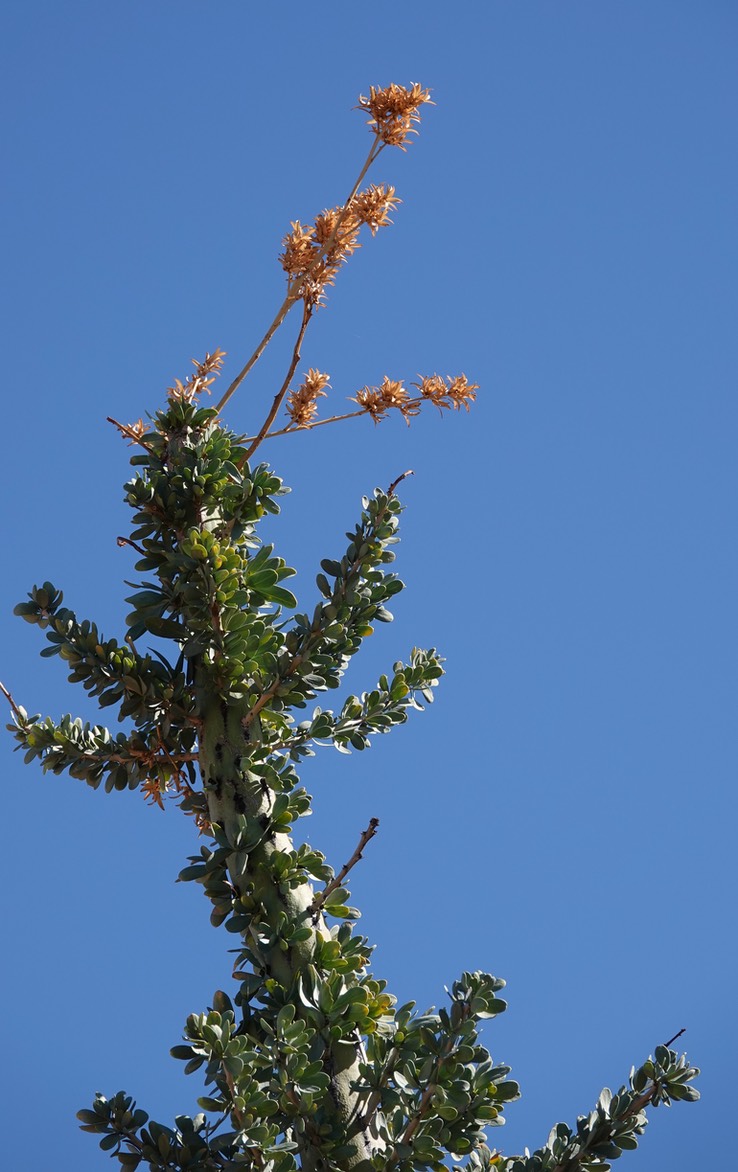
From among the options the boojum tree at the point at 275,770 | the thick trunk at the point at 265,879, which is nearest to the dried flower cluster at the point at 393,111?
the boojum tree at the point at 275,770

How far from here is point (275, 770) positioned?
2654 mm

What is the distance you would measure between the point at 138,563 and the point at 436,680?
31.0 inches

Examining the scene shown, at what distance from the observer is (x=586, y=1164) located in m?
2.32

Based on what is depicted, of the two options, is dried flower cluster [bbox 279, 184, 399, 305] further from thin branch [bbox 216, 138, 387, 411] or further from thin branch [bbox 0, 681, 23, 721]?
thin branch [bbox 0, 681, 23, 721]

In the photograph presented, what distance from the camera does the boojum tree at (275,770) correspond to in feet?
7.25

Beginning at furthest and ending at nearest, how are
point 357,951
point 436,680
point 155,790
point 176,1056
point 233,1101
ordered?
point 436,680
point 155,790
point 357,951
point 176,1056
point 233,1101

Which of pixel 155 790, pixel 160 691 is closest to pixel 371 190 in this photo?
pixel 160 691

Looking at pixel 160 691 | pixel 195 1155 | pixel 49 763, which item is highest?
pixel 160 691

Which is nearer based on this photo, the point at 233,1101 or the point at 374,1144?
the point at 233,1101

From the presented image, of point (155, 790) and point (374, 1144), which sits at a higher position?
point (155, 790)

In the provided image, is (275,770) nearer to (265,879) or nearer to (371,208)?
(265,879)

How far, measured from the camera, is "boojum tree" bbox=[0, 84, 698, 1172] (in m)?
2.21

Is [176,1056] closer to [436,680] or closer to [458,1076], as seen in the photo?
[458,1076]

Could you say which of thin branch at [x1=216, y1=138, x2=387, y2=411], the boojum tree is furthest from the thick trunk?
thin branch at [x1=216, y1=138, x2=387, y2=411]
